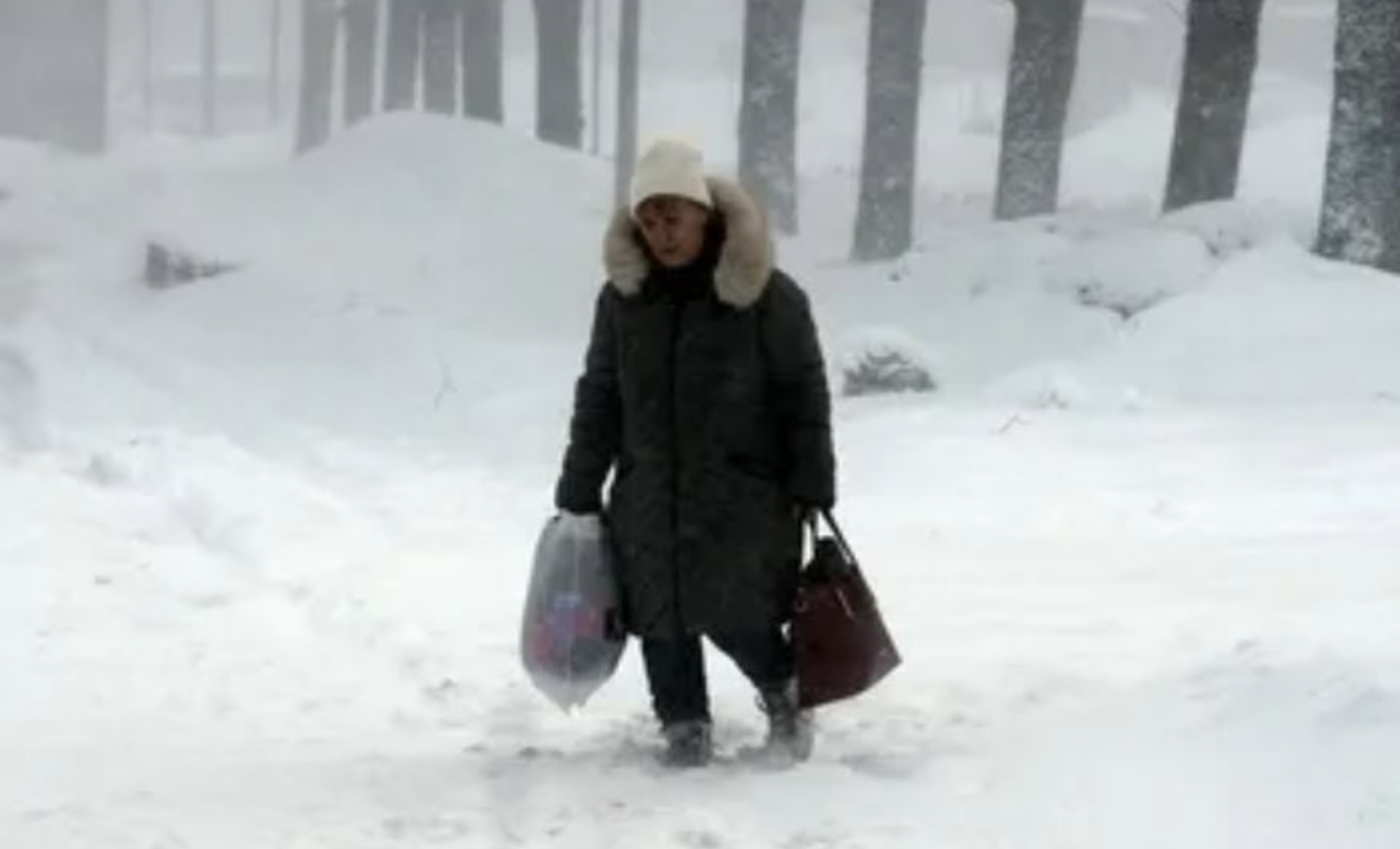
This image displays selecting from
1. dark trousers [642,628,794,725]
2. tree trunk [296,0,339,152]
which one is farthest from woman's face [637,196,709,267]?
tree trunk [296,0,339,152]

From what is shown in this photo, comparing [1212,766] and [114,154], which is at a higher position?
[1212,766]

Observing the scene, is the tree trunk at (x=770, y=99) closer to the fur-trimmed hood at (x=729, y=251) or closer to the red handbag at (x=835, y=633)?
the fur-trimmed hood at (x=729, y=251)

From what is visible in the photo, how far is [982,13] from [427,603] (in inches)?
2369

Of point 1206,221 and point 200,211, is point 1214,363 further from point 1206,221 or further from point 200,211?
point 200,211

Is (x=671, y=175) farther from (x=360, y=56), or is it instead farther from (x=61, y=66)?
(x=61, y=66)

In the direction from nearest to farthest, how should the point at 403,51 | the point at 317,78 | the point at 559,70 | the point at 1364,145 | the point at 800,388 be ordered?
1. the point at 800,388
2. the point at 1364,145
3. the point at 559,70
4. the point at 403,51
5. the point at 317,78

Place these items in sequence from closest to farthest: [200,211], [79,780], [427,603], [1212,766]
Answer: [1212,766]
[79,780]
[427,603]
[200,211]

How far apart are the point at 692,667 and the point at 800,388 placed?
88cm

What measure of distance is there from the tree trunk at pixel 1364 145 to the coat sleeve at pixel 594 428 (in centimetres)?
946

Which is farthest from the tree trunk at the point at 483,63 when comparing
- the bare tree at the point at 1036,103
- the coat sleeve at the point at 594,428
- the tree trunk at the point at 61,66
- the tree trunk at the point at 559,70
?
the coat sleeve at the point at 594,428

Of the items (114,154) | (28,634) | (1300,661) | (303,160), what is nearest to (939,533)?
(1300,661)

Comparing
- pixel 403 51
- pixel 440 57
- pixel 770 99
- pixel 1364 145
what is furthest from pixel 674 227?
pixel 403 51

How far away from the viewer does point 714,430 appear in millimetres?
5504

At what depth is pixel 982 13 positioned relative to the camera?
65688mm
